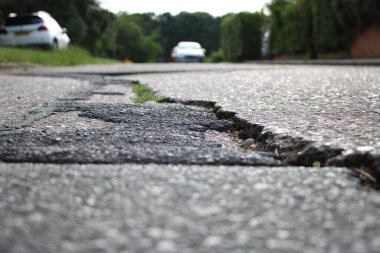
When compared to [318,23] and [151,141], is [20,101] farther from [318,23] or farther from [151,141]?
[318,23]

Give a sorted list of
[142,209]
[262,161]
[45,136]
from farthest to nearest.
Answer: [45,136], [262,161], [142,209]

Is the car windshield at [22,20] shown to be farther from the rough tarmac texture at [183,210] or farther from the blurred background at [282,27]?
the rough tarmac texture at [183,210]

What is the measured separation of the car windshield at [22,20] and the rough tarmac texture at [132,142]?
1224 cm

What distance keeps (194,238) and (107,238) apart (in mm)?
147

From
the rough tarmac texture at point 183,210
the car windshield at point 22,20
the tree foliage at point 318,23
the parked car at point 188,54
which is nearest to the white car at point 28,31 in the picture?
the car windshield at point 22,20

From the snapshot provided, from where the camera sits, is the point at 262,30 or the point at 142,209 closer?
the point at 142,209

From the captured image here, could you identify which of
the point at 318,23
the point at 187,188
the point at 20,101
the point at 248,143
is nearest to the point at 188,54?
the point at 318,23

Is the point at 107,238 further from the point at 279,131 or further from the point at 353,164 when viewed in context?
the point at 279,131

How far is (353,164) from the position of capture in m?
1.17

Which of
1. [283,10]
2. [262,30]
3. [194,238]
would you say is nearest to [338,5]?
[283,10]

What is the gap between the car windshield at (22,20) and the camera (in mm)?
13568

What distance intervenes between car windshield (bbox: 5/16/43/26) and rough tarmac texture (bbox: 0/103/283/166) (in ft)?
40.2

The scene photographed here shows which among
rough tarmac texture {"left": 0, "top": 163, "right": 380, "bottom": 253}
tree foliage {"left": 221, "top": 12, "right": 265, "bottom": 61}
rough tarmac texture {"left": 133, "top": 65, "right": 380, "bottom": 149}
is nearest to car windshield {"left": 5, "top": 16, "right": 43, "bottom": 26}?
rough tarmac texture {"left": 133, "top": 65, "right": 380, "bottom": 149}

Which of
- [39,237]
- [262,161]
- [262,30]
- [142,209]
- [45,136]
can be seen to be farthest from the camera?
[262,30]
